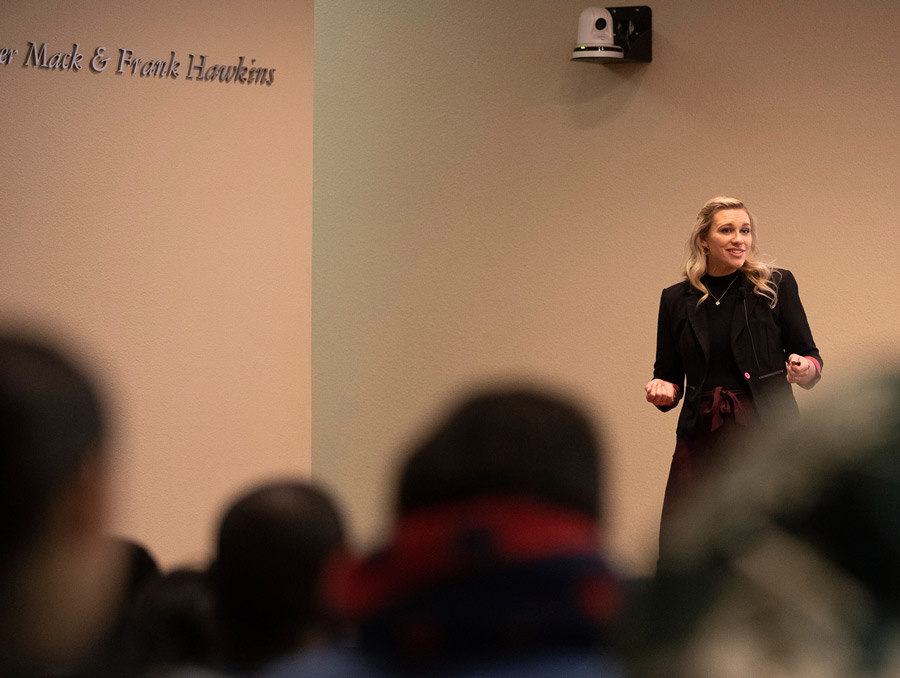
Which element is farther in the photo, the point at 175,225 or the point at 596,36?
the point at 596,36

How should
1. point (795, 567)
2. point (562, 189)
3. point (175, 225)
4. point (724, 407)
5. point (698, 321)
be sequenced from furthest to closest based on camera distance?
point (562, 189), point (175, 225), point (698, 321), point (724, 407), point (795, 567)

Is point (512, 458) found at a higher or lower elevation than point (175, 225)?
lower

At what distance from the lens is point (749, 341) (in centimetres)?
390

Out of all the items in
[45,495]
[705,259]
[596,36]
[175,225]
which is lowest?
[45,495]

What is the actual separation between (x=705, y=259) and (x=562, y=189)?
132 centimetres

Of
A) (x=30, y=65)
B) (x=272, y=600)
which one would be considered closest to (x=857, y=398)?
(x=272, y=600)

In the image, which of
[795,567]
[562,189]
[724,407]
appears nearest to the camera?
[795,567]

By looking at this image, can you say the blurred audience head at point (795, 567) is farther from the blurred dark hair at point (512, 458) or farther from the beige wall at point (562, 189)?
the beige wall at point (562, 189)

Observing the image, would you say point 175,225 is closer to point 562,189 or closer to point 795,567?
point 562,189

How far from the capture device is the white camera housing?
5.06m

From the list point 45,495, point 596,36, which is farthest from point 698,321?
point 45,495

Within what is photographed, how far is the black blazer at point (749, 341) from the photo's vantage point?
3883mm

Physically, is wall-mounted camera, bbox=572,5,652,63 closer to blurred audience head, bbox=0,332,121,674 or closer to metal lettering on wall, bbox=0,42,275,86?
metal lettering on wall, bbox=0,42,275,86

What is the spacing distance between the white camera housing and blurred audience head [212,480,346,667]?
Answer: 15.0 ft
